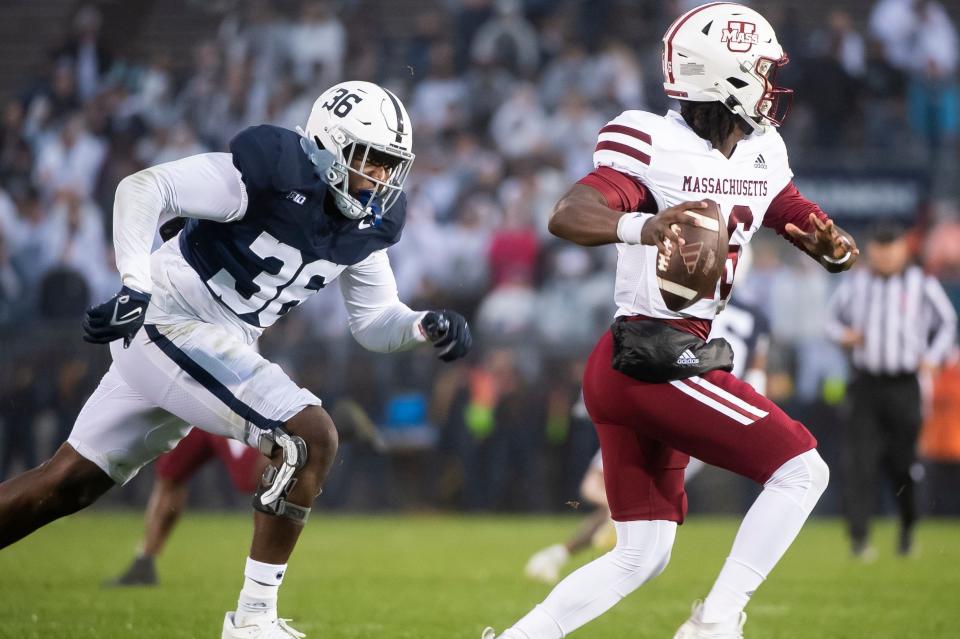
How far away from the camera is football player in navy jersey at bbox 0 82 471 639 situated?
4.12 meters

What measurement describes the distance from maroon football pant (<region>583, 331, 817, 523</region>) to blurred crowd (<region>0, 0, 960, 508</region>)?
6709 mm

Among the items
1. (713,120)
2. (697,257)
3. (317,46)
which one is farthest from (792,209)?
A: (317,46)

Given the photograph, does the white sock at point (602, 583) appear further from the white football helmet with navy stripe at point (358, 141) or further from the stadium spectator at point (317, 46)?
the stadium spectator at point (317, 46)

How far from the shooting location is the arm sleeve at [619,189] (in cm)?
375

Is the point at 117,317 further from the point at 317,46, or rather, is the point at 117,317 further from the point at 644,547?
the point at 317,46

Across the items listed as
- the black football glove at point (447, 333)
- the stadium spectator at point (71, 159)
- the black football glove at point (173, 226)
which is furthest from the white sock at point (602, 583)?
the stadium spectator at point (71, 159)

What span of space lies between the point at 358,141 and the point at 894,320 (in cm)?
522

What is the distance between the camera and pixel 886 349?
871 centimetres

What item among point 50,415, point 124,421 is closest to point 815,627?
point 124,421

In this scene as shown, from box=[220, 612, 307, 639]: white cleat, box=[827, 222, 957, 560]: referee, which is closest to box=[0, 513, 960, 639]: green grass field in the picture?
box=[827, 222, 957, 560]: referee

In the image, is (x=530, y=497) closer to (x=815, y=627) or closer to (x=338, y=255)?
(x=815, y=627)

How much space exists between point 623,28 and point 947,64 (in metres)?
3.04

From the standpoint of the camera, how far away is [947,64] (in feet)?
42.2

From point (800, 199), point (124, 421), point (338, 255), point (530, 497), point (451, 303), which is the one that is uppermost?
point (800, 199)
